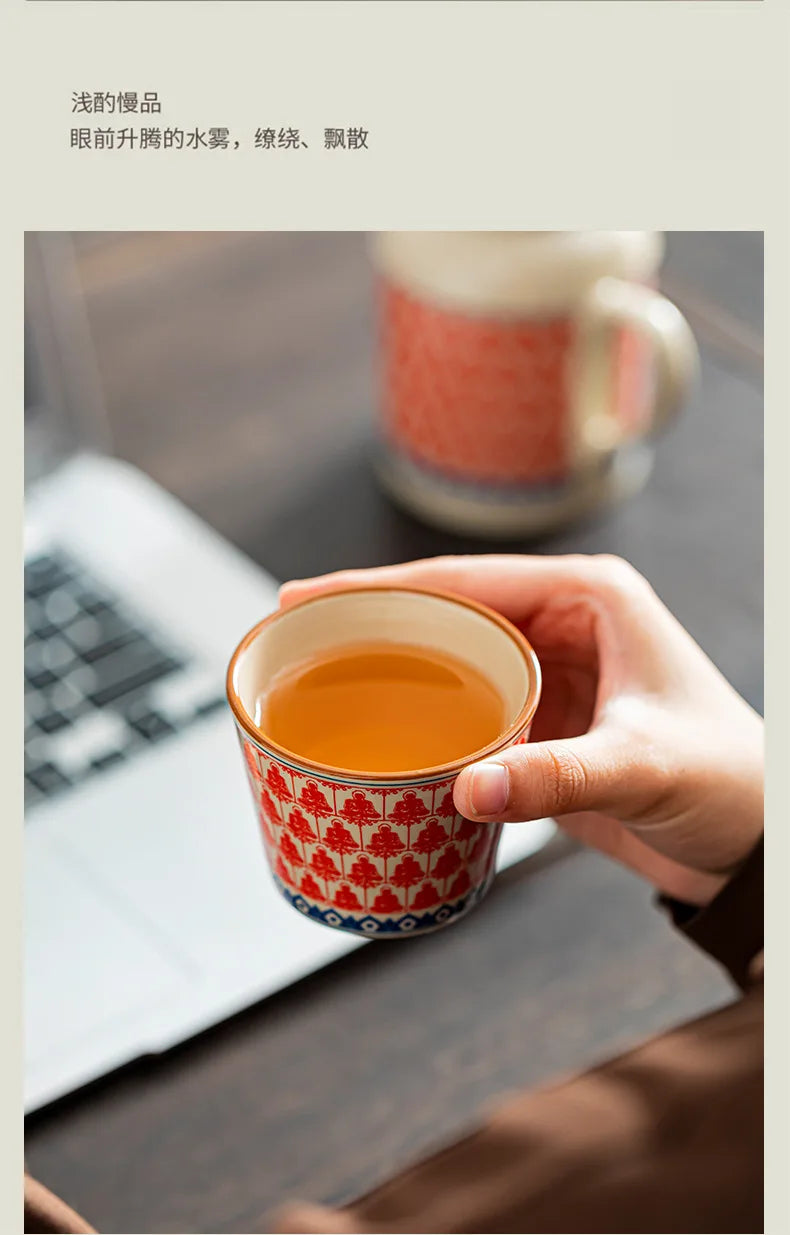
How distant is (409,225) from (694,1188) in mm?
451

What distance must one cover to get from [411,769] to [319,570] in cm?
49

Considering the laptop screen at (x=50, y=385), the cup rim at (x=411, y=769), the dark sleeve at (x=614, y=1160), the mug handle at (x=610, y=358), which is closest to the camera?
the cup rim at (x=411, y=769)

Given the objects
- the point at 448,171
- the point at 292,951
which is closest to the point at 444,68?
the point at 448,171

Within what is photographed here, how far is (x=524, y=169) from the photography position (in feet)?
1.99

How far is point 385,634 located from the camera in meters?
0.60

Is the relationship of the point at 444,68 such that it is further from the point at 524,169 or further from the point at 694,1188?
the point at 694,1188

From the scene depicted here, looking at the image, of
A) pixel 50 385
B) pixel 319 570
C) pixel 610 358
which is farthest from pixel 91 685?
pixel 610 358

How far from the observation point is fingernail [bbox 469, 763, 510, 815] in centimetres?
50

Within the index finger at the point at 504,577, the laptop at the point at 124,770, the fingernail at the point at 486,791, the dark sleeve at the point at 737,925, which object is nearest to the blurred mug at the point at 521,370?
the laptop at the point at 124,770

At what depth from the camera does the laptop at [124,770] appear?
73cm

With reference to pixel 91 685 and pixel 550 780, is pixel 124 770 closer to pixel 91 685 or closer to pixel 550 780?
pixel 91 685

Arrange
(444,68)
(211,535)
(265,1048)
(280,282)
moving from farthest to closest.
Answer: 1. (280,282)
2. (211,535)
3. (265,1048)
4. (444,68)

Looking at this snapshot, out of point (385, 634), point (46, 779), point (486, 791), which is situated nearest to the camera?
point (486, 791)

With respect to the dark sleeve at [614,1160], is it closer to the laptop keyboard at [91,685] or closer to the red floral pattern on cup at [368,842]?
the red floral pattern on cup at [368,842]
